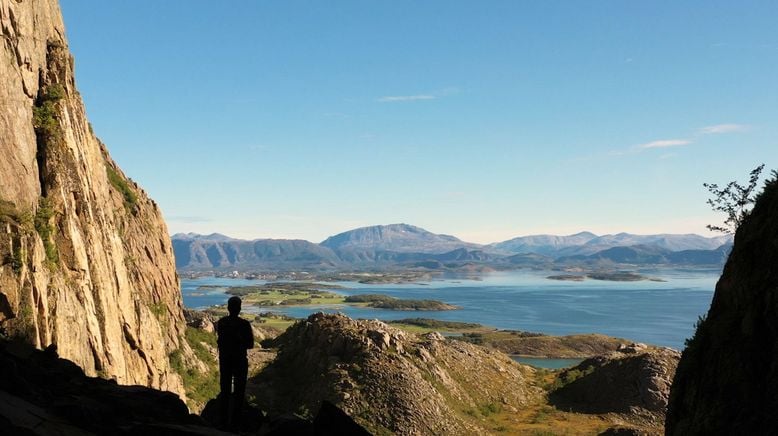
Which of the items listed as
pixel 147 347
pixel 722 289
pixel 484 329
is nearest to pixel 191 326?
pixel 147 347

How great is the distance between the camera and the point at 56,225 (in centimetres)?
3359

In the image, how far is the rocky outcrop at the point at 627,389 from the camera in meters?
62.9

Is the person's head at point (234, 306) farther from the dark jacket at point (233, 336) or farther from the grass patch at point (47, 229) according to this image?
the grass patch at point (47, 229)

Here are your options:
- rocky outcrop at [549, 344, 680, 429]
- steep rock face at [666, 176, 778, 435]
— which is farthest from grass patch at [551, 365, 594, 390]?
steep rock face at [666, 176, 778, 435]

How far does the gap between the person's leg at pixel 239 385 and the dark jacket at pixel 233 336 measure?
0.95ft

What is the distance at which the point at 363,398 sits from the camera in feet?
172

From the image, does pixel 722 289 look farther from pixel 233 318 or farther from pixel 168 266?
pixel 168 266

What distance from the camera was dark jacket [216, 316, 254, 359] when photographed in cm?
1528

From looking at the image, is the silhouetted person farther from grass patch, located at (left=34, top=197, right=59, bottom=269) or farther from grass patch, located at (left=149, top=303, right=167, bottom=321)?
grass patch, located at (left=149, top=303, right=167, bottom=321)

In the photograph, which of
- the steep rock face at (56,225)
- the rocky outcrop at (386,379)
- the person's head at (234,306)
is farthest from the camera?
the rocky outcrop at (386,379)

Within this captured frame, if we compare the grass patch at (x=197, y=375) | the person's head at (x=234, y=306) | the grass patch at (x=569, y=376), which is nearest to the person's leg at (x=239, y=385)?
the person's head at (x=234, y=306)

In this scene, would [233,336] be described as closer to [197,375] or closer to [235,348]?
[235,348]

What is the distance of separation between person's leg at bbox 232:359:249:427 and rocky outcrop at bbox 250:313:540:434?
1253 inches

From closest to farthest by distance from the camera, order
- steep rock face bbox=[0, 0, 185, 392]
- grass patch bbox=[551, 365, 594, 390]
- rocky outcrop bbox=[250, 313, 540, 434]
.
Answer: steep rock face bbox=[0, 0, 185, 392]
rocky outcrop bbox=[250, 313, 540, 434]
grass patch bbox=[551, 365, 594, 390]
